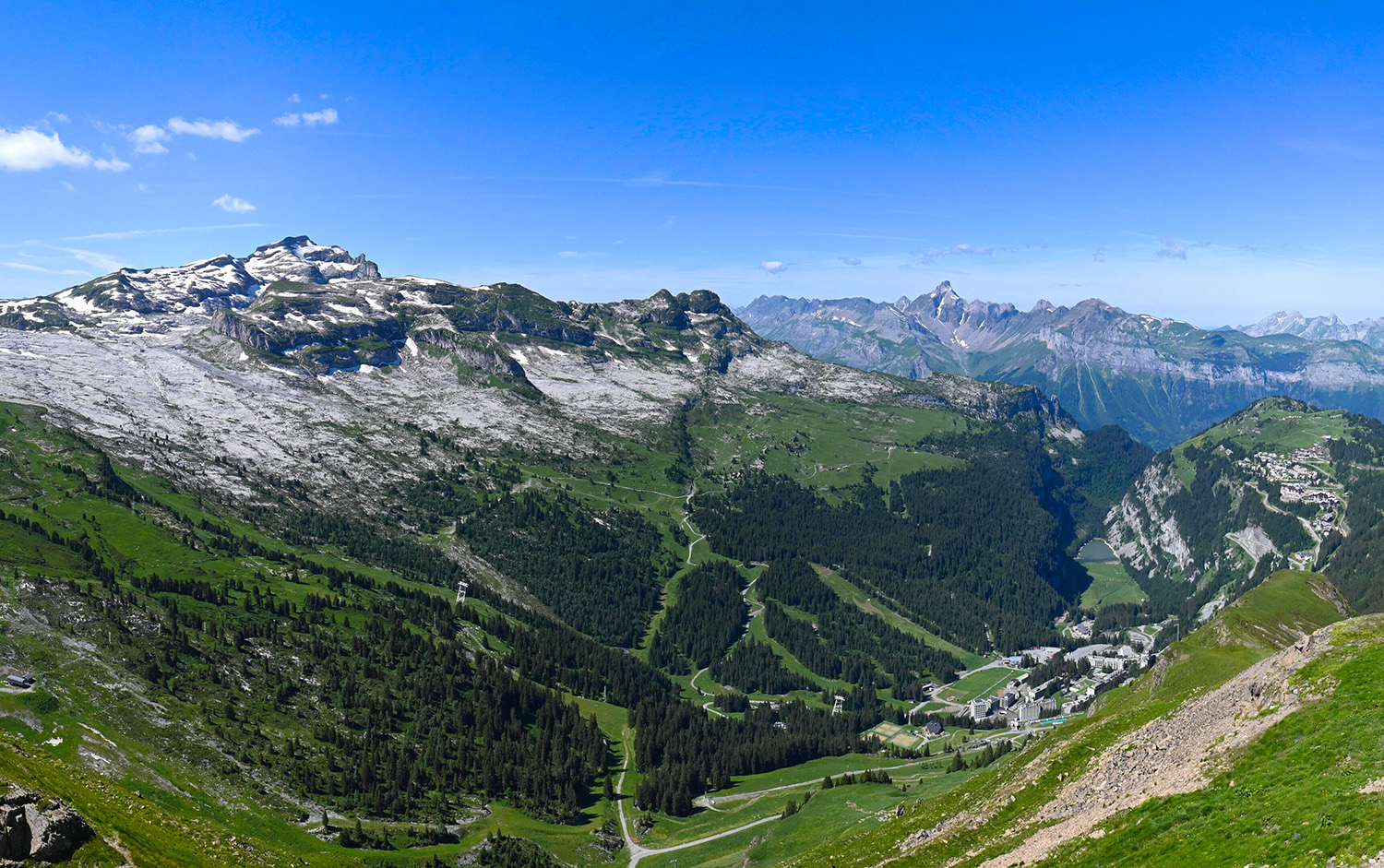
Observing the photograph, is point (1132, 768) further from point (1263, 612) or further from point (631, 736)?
point (631, 736)

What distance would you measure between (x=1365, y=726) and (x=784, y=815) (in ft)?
354

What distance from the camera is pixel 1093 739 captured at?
67562 millimetres

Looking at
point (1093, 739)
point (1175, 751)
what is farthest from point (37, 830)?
point (1093, 739)

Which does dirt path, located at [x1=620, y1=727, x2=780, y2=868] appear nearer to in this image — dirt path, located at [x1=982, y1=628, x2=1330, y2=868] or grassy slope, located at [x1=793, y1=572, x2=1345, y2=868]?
grassy slope, located at [x1=793, y1=572, x2=1345, y2=868]

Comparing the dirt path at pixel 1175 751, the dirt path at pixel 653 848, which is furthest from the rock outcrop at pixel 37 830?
the dirt path at pixel 653 848

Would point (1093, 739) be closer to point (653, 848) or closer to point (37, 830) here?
point (37, 830)

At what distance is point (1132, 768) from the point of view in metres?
53.7

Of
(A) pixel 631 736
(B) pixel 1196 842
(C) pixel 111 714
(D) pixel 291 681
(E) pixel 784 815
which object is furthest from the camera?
(A) pixel 631 736

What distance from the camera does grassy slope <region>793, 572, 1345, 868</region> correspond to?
193 feet

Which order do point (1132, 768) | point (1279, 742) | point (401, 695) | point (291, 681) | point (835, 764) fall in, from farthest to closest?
1. point (835, 764)
2. point (401, 695)
3. point (291, 681)
4. point (1132, 768)
5. point (1279, 742)

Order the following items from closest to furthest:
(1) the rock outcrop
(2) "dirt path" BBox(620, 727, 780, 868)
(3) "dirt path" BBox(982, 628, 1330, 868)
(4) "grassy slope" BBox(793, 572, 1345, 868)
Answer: (1) the rock outcrop < (3) "dirt path" BBox(982, 628, 1330, 868) < (4) "grassy slope" BBox(793, 572, 1345, 868) < (2) "dirt path" BBox(620, 727, 780, 868)

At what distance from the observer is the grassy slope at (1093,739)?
193 ft

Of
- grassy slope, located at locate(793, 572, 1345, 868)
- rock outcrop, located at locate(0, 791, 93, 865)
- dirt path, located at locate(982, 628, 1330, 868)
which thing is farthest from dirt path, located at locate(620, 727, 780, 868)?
rock outcrop, located at locate(0, 791, 93, 865)

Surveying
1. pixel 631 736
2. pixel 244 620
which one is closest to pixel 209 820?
pixel 244 620
